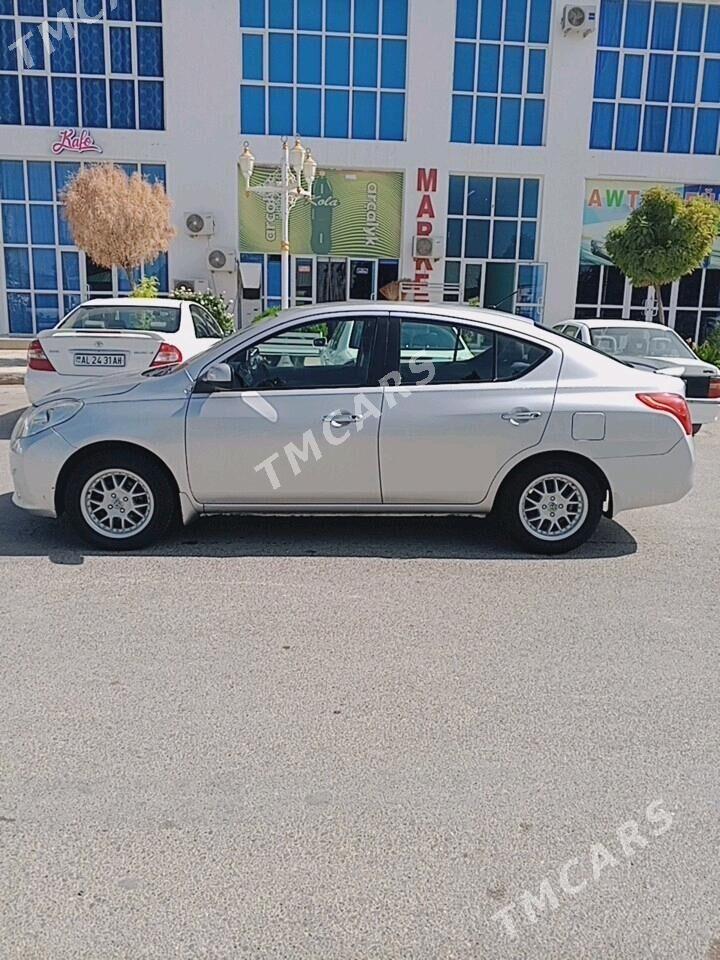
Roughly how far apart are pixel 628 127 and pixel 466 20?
17.8 ft

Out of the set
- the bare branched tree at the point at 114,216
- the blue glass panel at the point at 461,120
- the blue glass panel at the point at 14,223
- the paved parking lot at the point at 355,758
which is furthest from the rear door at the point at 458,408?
the blue glass panel at the point at 14,223

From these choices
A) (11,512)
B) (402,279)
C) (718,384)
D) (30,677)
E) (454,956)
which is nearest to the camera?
(454,956)

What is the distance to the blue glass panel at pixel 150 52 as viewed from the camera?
21.0 meters

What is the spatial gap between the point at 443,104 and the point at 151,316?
1521cm

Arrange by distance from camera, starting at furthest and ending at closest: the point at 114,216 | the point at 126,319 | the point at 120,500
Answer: the point at 114,216 < the point at 126,319 < the point at 120,500

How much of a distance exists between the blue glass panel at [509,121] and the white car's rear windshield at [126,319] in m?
15.7

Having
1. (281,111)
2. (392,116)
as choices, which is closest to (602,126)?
(392,116)

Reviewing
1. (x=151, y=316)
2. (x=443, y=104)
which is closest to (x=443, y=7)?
(x=443, y=104)

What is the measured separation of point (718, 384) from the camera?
379 inches

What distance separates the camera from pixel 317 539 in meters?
5.78

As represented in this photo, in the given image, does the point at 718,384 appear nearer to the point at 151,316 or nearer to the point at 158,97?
the point at 151,316

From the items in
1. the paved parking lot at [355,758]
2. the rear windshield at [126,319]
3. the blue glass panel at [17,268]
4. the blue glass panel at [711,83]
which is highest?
the blue glass panel at [711,83]

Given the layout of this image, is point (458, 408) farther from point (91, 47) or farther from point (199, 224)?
point (91, 47)

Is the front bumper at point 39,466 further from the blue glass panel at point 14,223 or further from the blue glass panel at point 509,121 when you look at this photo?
the blue glass panel at point 509,121
